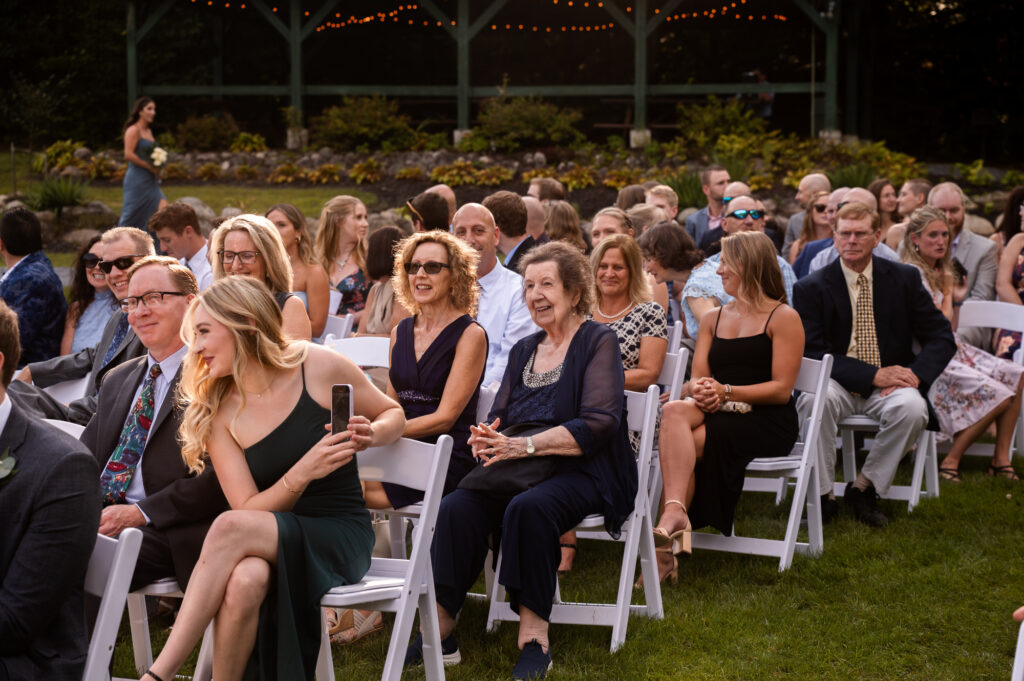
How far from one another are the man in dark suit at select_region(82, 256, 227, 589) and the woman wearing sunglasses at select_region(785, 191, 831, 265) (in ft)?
18.0

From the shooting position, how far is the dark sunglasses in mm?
Answer: 5502

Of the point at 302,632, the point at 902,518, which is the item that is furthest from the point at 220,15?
the point at 302,632

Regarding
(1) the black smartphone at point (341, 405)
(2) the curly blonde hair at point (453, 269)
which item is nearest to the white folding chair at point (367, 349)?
(2) the curly blonde hair at point (453, 269)

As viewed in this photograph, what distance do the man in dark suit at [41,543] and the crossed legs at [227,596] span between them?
38cm

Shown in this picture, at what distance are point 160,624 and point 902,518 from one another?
12.5ft

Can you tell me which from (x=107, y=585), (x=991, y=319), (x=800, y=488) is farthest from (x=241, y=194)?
(x=107, y=585)

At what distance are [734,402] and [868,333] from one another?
132 centimetres

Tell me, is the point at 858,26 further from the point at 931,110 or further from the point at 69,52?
the point at 69,52

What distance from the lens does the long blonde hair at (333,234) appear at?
7.61 m

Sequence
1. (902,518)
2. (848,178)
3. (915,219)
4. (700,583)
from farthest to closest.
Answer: (848,178) → (915,219) → (902,518) → (700,583)

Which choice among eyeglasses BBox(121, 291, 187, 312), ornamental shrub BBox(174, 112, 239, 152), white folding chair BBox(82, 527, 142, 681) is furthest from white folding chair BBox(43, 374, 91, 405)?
ornamental shrub BBox(174, 112, 239, 152)

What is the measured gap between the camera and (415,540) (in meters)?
3.73

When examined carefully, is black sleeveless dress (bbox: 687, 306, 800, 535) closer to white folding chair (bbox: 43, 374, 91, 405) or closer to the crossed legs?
the crossed legs

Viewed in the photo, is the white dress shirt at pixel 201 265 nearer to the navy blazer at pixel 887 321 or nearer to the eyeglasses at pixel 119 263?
the eyeglasses at pixel 119 263
